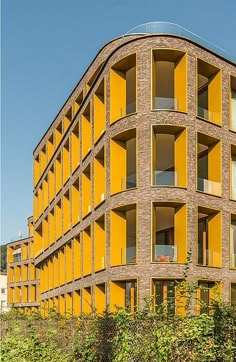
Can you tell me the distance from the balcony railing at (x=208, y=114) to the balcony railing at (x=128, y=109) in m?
3.43

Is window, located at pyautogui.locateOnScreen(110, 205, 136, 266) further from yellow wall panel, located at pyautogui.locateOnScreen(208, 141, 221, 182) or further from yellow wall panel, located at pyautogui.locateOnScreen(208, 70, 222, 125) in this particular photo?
yellow wall panel, located at pyautogui.locateOnScreen(208, 70, 222, 125)

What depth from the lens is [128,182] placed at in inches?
1154

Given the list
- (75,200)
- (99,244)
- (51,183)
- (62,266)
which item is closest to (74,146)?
(75,200)

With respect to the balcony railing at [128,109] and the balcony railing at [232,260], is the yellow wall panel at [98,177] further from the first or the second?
the balcony railing at [232,260]

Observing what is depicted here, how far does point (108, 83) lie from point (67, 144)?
13.8 metres

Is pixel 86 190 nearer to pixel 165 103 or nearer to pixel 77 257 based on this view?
pixel 77 257

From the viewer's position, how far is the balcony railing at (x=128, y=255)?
28375 mm

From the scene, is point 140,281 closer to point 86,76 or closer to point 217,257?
point 217,257

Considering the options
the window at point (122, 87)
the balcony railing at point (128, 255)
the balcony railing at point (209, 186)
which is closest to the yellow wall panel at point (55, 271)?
the balcony railing at point (128, 255)

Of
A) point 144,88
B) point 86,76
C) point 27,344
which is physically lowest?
point 27,344

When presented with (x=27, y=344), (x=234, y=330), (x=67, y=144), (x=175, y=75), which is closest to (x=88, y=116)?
(x=67, y=144)

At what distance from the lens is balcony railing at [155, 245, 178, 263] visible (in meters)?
27.5

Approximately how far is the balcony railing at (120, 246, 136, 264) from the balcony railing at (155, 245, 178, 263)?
135 centimetres

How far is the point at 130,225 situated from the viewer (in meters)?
31.2
